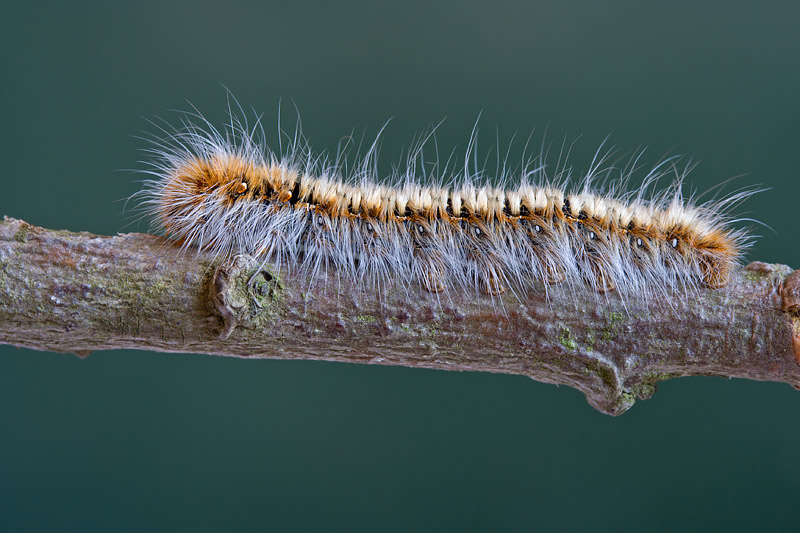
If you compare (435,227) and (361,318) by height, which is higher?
(435,227)

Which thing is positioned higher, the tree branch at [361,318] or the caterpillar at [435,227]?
the caterpillar at [435,227]

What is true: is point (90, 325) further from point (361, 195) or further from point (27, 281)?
point (361, 195)

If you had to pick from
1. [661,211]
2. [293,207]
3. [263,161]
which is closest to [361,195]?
[293,207]

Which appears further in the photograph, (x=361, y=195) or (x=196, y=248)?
(x=361, y=195)

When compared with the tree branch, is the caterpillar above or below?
above
